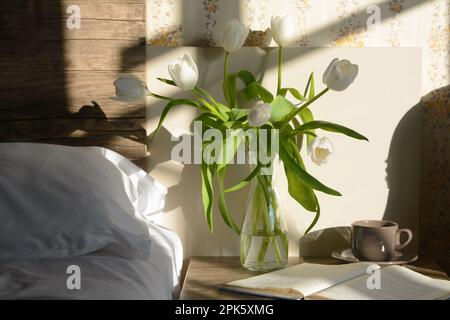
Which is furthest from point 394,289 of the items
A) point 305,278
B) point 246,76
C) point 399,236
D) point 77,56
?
point 77,56

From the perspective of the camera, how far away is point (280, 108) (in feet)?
6.22

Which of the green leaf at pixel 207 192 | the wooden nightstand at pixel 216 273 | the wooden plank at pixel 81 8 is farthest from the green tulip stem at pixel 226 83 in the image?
the wooden nightstand at pixel 216 273

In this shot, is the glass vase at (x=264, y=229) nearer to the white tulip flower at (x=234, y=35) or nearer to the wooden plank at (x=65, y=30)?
the white tulip flower at (x=234, y=35)

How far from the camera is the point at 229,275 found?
1900mm

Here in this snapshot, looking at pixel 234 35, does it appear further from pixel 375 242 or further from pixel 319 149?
pixel 375 242

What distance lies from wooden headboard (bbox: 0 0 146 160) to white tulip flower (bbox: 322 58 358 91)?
0.58 meters

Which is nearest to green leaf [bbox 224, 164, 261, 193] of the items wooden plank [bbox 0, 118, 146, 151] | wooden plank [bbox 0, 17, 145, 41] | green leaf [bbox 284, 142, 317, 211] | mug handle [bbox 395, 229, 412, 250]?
green leaf [bbox 284, 142, 317, 211]

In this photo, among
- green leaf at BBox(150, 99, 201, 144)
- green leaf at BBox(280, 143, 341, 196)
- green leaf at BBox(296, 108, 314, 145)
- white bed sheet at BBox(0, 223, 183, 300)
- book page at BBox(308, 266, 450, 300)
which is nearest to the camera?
white bed sheet at BBox(0, 223, 183, 300)

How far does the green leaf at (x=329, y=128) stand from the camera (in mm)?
1833

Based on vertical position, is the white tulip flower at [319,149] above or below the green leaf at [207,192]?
above

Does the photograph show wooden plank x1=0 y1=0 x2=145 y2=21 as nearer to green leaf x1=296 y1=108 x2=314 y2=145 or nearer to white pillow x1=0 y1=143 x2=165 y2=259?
white pillow x1=0 y1=143 x2=165 y2=259

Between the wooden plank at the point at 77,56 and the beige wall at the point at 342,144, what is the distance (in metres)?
0.06

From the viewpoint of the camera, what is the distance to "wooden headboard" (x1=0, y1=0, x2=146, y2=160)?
206cm
